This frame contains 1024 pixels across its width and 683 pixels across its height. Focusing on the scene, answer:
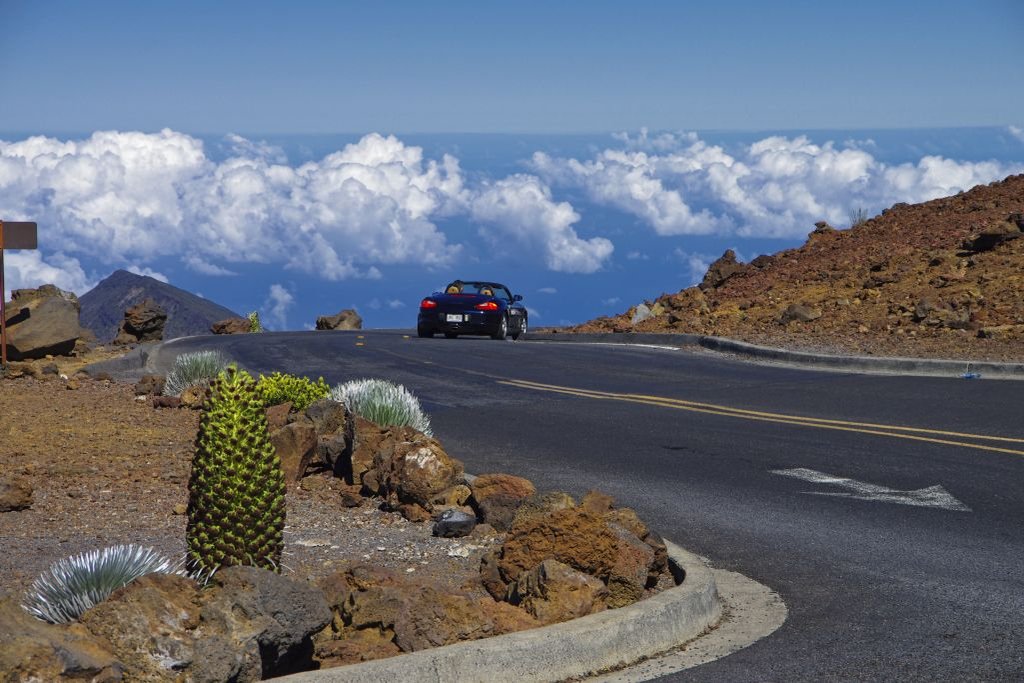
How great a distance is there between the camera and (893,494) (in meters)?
9.91

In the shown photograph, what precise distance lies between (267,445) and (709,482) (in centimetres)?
547

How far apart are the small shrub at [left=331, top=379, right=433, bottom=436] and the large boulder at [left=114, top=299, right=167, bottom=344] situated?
79.2 ft

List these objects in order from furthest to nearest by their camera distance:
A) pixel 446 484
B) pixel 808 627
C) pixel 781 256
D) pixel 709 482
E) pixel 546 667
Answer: pixel 781 256
pixel 709 482
pixel 446 484
pixel 808 627
pixel 546 667

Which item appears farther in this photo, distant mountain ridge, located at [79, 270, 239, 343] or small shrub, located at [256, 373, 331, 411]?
distant mountain ridge, located at [79, 270, 239, 343]

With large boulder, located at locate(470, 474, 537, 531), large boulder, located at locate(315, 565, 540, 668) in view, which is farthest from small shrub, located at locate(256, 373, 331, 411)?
large boulder, located at locate(315, 565, 540, 668)

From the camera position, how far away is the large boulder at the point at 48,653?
4.31 m

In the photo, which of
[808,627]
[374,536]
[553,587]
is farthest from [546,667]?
[374,536]

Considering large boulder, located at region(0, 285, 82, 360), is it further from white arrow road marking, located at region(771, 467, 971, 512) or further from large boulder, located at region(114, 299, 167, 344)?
white arrow road marking, located at region(771, 467, 971, 512)

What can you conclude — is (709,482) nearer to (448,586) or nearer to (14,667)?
(448,586)

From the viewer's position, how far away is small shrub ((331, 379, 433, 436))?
10.6 metres

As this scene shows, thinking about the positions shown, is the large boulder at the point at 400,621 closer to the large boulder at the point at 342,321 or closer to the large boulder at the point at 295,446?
the large boulder at the point at 295,446

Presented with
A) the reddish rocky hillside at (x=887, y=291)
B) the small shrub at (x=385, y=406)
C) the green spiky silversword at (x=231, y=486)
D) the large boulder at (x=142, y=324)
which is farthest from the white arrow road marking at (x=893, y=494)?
the large boulder at (x=142, y=324)

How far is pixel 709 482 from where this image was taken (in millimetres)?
10547

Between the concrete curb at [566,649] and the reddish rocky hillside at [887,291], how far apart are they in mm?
16365
